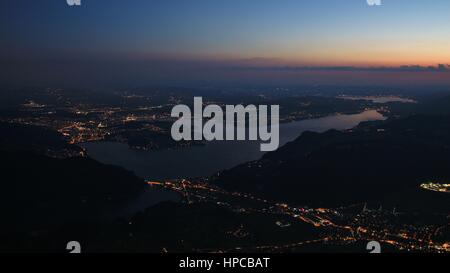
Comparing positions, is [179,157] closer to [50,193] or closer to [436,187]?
[50,193]

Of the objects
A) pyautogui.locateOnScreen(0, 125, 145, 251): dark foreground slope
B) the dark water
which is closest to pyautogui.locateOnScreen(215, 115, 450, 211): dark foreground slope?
the dark water

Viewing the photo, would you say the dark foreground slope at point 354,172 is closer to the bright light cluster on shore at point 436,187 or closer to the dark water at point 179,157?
the bright light cluster on shore at point 436,187

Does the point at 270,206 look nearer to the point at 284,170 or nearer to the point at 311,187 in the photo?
the point at 311,187

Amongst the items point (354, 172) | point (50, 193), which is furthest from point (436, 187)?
point (50, 193)

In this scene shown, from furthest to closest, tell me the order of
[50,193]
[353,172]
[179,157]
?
[179,157] < [353,172] < [50,193]

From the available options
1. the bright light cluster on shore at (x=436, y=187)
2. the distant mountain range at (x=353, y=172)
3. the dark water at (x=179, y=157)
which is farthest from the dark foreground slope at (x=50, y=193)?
the bright light cluster on shore at (x=436, y=187)

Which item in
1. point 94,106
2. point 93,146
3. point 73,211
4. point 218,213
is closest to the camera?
point 218,213

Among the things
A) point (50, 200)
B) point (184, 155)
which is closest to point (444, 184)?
point (184, 155)
